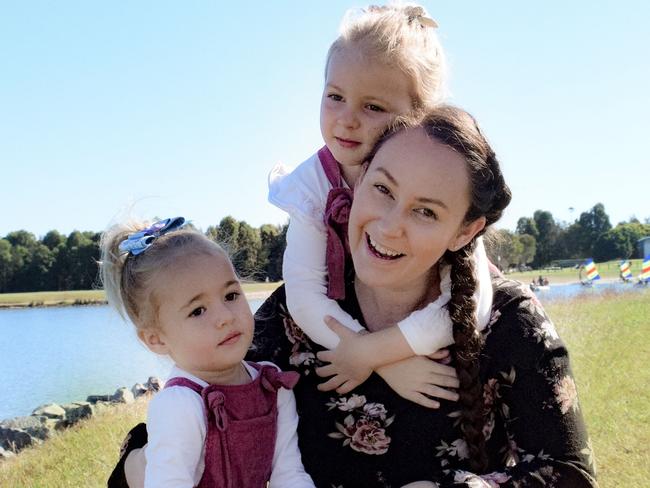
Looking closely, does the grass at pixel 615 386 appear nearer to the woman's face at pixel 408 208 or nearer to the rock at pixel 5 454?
the woman's face at pixel 408 208

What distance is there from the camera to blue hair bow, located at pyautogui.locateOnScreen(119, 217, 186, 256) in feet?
7.89

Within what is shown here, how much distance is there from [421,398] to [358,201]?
0.66 metres

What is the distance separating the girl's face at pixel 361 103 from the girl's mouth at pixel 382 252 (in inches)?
21.4

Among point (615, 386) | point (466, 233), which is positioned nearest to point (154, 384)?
point (615, 386)

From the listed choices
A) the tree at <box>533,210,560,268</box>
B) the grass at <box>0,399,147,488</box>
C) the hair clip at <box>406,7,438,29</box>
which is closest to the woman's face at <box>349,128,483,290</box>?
the hair clip at <box>406,7,438,29</box>

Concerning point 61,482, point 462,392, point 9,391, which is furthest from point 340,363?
point 9,391

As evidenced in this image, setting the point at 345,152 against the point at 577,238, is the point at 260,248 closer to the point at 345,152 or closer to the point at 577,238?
the point at 345,152

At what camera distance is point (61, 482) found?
233 inches

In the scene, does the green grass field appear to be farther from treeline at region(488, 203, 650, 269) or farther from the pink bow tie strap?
treeline at region(488, 203, 650, 269)

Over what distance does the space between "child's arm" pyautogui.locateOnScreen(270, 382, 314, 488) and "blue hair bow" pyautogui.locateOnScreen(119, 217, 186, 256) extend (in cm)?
69

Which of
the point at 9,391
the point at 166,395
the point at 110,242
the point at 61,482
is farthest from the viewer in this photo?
the point at 9,391

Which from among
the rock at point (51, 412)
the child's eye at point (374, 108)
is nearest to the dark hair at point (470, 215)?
the child's eye at point (374, 108)

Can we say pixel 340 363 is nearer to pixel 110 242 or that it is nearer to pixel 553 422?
pixel 553 422

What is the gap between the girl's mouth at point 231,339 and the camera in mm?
2295
